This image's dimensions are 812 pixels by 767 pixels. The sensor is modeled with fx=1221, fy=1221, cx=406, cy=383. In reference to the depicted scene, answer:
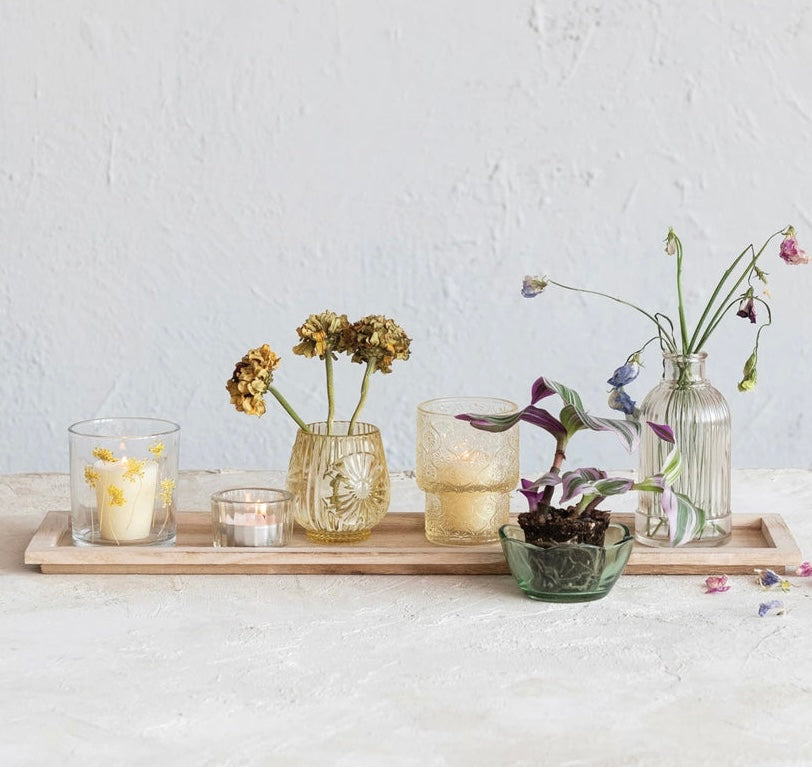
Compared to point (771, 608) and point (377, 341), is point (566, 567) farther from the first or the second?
point (377, 341)

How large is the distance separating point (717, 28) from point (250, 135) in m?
0.75

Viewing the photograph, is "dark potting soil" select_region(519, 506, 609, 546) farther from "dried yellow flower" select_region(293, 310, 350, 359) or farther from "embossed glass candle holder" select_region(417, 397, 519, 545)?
"dried yellow flower" select_region(293, 310, 350, 359)

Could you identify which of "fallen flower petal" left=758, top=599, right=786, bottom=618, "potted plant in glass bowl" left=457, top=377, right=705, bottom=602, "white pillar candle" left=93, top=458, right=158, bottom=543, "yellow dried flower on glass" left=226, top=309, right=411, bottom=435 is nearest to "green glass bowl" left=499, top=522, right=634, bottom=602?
"potted plant in glass bowl" left=457, top=377, right=705, bottom=602

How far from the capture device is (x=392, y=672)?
0.85 metres

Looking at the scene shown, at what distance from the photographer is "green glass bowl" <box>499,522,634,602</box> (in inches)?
38.2

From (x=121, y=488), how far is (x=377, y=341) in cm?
26

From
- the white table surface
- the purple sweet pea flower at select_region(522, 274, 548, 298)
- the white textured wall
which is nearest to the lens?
the white table surface

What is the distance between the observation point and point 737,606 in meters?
0.99

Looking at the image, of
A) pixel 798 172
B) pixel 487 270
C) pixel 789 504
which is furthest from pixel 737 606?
pixel 798 172

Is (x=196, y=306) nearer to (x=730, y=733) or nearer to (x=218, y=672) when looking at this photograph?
(x=218, y=672)

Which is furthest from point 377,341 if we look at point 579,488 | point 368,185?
point 368,185

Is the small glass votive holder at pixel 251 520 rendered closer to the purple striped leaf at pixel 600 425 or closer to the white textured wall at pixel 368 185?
the purple striped leaf at pixel 600 425

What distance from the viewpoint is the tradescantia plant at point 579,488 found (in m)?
0.99

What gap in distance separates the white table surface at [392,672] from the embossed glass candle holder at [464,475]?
0.21 ft
